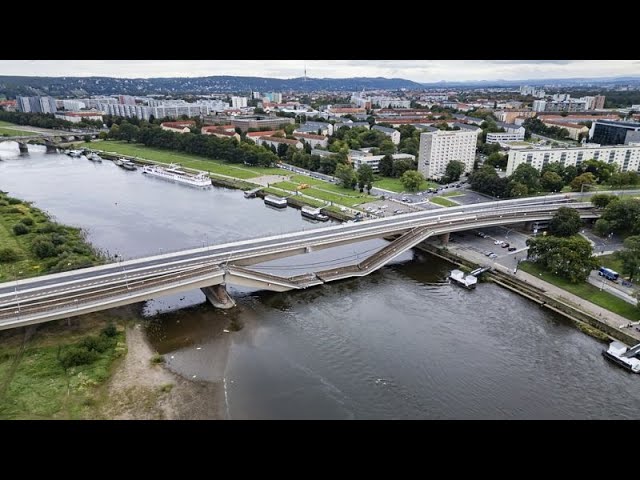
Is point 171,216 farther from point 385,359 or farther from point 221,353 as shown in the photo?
point 385,359

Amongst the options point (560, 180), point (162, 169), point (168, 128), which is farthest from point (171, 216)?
point (168, 128)

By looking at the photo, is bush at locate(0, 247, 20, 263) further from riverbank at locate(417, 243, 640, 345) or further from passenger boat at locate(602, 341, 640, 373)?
passenger boat at locate(602, 341, 640, 373)

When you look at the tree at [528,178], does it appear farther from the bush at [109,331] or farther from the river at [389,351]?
the bush at [109,331]

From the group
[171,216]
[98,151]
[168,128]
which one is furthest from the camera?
[168,128]

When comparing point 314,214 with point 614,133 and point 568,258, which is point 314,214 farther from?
point 614,133

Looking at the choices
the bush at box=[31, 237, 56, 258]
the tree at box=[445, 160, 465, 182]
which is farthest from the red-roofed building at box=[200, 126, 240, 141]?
the bush at box=[31, 237, 56, 258]

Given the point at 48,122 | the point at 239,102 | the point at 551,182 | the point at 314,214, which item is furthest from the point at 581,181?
the point at 239,102
